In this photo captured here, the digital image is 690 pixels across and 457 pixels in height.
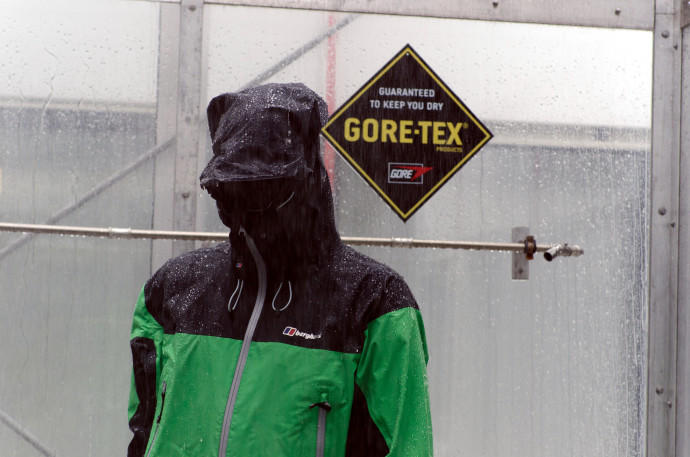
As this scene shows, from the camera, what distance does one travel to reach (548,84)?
7.84 ft

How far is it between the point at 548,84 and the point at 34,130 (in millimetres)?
1626

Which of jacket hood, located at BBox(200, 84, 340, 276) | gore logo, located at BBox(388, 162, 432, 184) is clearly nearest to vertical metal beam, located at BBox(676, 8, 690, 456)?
gore logo, located at BBox(388, 162, 432, 184)

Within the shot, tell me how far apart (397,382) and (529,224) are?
1.22 meters

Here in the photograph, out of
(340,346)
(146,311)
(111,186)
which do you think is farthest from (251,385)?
(111,186)

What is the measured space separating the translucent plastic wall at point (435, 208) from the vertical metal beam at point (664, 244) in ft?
0.11

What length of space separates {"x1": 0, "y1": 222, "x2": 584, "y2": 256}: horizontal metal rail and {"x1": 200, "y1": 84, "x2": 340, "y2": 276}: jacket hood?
32.0 inches

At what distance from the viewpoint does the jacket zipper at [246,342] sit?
1.32 metres

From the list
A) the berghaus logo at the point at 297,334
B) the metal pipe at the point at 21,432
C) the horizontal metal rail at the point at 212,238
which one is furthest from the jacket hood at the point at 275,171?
the metal pipe at the point at 21,432

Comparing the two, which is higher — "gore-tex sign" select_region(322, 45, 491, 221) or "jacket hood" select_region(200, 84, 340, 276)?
"gore-tex sign" select_region(322, 45, 491, 221)

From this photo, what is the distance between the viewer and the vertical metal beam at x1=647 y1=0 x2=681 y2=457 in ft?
7.92

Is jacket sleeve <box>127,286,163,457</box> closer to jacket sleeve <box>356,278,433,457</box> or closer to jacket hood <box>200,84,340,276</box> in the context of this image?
jacket hood <box>200,84,340,276</box>

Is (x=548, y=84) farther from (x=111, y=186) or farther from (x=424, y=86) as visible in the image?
(x=111, y=186)

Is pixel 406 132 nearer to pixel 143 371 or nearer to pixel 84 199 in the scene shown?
pixel 84 199

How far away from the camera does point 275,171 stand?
52.1 inches
